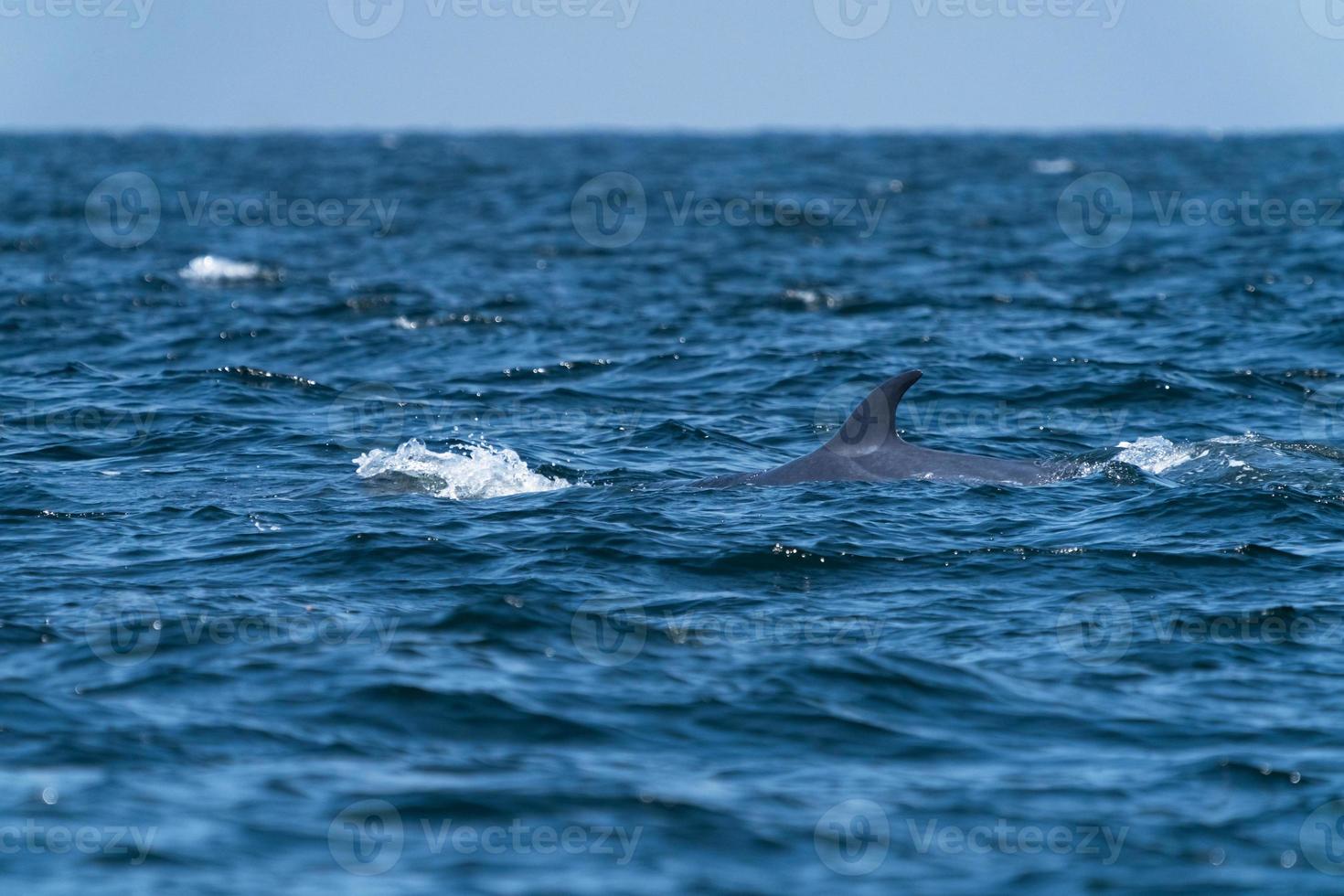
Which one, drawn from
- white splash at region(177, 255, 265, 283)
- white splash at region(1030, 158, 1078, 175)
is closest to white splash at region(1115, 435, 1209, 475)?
white splash at region(177, 255, 265, 283)

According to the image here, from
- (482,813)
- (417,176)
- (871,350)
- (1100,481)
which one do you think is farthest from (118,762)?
(417,176)

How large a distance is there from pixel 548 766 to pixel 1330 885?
415cm

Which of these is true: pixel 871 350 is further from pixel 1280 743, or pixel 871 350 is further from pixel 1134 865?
pixel 1134 865

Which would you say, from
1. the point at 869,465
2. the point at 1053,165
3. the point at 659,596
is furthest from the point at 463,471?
the point at 1053,165

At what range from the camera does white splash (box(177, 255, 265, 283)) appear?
107 feet

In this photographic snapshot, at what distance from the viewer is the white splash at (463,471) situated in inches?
645

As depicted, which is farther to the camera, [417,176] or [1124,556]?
[417,176]

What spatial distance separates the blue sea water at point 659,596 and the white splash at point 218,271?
8.51 feet

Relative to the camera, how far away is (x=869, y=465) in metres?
16.1

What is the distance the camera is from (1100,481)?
16.5 meters

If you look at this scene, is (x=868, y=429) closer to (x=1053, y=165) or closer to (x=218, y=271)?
(x=218, y=271)

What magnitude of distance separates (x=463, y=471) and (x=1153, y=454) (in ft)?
22.9

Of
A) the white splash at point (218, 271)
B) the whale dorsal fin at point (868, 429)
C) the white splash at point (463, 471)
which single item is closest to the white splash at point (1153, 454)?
the whale dorsal fin at point (868, 429)

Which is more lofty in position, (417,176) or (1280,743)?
(417,176)
